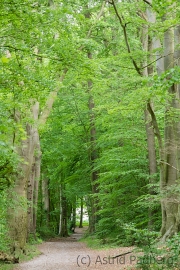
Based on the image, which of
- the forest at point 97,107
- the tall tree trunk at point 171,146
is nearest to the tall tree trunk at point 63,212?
the forest at point 97,107

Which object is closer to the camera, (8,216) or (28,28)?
(28,28)

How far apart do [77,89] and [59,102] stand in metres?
1.38

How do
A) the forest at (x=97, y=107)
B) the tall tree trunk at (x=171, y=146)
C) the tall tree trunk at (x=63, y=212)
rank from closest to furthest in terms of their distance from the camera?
the forest at (x=97, y=107)
the tall tree trunk at (x=171, y=146)
the tall tree trunk at (x=63, y=212)

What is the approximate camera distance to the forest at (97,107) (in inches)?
304

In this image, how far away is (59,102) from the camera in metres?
22.2

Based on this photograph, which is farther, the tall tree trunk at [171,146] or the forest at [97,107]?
the tall tree trunk at [171,146]

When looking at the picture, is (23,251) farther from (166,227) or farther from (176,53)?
(176,53)

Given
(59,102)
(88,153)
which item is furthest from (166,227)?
(59,102)

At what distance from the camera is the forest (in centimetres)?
772

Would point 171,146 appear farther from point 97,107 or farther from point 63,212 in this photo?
point 63,212

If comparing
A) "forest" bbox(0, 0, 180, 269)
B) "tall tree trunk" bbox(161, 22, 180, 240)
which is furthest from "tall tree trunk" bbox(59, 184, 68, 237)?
"tall tree trunk" bbox(161, 22, 180, 240)

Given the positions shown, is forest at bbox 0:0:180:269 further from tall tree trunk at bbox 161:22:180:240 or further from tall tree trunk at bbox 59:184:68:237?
tall tree trunk at bbox 59:184:68:237

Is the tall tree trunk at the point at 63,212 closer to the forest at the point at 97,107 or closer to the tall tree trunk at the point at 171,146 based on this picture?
the forest at the point at 97,107

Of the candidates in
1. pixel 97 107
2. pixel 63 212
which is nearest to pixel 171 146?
pixel 97 107
